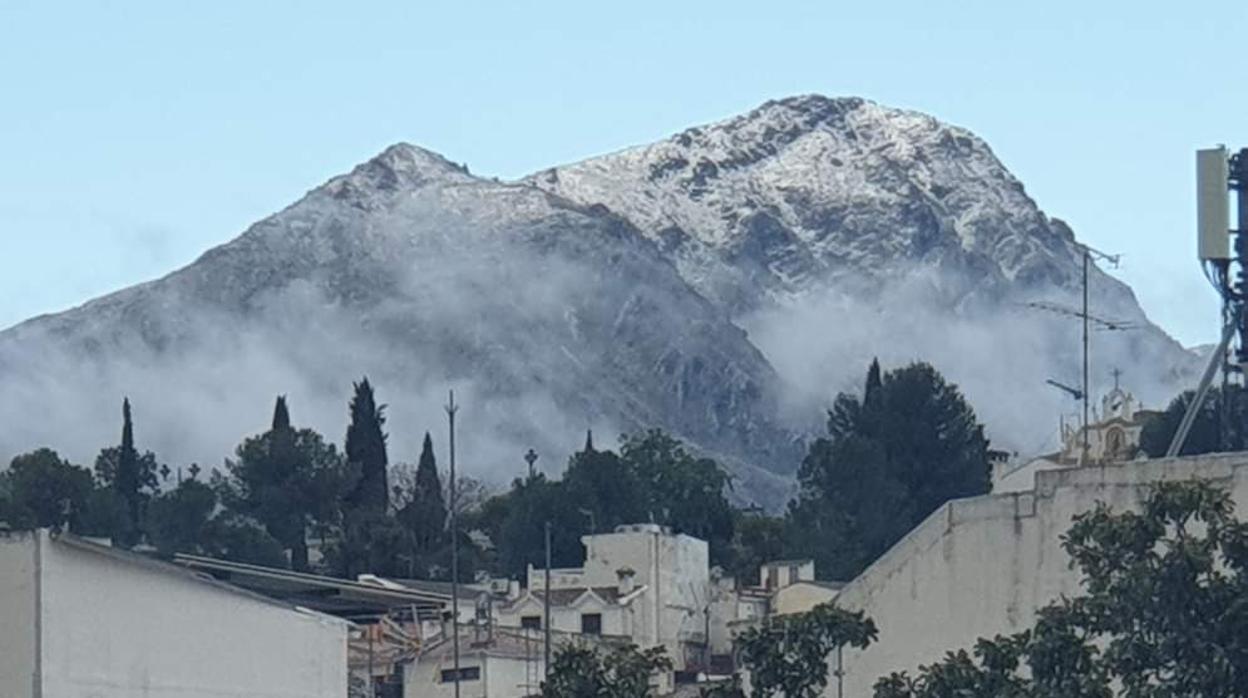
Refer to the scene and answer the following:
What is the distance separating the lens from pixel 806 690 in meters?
49.2

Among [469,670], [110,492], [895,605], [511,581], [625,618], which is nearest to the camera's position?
[895,605]

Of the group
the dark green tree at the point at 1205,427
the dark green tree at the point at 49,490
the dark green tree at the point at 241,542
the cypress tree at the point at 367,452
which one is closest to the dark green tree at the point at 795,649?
the dark green tree at the point at 1205,427

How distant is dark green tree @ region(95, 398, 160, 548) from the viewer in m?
129

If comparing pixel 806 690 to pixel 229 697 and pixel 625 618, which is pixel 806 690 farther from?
pixel 625 618

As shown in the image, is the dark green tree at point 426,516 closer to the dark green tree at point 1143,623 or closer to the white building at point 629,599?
the white building at point 629,599

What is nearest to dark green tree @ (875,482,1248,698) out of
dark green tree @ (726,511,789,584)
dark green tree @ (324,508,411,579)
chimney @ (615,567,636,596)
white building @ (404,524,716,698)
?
white building @ (404,524,716,698)

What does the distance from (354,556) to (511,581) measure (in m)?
8.76

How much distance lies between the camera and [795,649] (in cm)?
4944

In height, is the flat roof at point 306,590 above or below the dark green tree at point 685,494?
below

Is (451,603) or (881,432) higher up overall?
(881,432)

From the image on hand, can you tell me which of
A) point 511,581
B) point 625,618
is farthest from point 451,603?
point 511,581

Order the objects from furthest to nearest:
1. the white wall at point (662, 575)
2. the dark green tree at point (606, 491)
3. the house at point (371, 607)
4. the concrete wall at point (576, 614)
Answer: the dark green tree at point (606, 491) < the white wall at point (662, 575) < the concrete wall at point (576, 614) < the house at point (371, 607)

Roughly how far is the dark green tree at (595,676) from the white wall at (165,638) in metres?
5.18

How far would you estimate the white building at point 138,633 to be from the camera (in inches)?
1877
